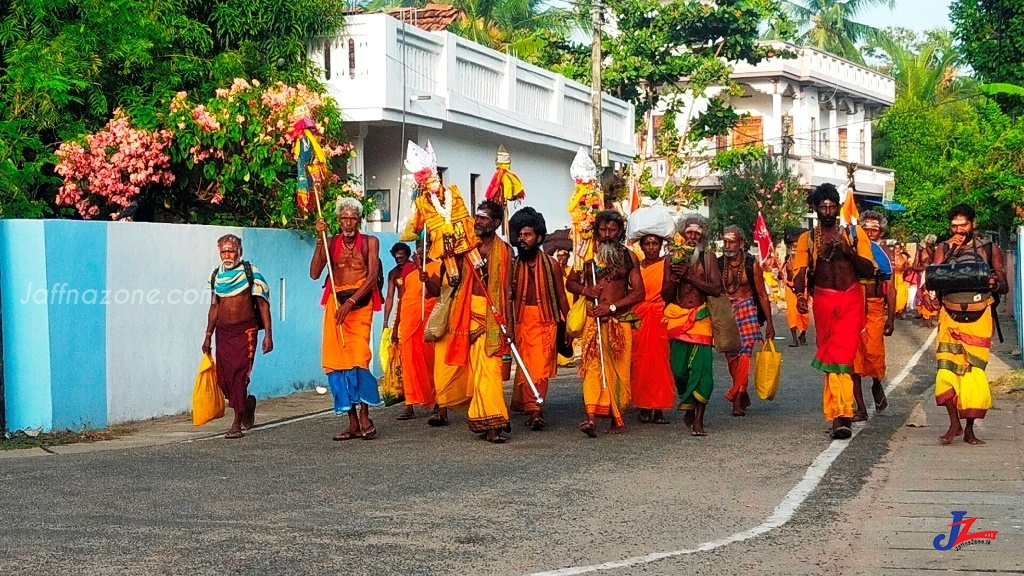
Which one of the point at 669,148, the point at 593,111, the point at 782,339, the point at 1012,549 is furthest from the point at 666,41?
the point at 1012,549

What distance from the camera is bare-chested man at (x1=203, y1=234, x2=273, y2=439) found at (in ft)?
39.0

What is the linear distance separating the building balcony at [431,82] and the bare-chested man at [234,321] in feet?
24.9

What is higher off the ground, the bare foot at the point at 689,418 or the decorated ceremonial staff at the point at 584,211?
the decorated ceremonial staff at the point at 584,211

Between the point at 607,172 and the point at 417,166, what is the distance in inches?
809

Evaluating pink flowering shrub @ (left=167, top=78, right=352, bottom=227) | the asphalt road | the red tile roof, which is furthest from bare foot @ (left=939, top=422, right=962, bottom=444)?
the red tile roof

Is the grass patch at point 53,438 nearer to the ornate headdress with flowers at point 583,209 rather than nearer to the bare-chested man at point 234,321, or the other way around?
the bare-chested man at point 234,321

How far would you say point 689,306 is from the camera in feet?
39.8

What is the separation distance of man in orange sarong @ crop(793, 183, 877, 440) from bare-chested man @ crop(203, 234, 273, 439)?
4451 millimetres

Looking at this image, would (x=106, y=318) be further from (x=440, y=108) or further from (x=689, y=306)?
(x=440, y=108)

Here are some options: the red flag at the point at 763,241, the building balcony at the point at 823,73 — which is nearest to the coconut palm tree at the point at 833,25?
the building balcony at the point at 823,73

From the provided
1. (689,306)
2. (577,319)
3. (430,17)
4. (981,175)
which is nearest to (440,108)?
(430,17)

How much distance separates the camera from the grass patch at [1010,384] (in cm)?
1436

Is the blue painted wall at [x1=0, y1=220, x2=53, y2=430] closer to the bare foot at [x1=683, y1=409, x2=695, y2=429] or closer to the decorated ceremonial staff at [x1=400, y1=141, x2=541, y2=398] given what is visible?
the decorated ceremonial staff at [x1=400, y1=141, x2=541, y2=398]

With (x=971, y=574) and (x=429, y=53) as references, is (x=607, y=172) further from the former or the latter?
(x=971, y=574)
